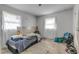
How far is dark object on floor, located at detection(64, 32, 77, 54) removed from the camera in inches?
61.3

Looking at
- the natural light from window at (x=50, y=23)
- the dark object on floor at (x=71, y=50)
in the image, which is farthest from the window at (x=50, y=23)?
the dark object on floor at (x=71, y=50)

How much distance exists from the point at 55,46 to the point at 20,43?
1.85 ft

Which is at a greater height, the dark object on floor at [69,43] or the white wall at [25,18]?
the white wall at [25,18]

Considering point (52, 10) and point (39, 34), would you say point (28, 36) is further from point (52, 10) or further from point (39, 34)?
point (52, 10)

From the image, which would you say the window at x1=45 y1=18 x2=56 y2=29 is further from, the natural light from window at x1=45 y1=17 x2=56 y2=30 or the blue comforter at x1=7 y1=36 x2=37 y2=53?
the blue comforter at x1=7 y1=36 x2=37 y2=53

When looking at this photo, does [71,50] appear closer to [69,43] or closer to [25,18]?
A: [69,43]

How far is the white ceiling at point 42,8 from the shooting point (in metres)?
1.54

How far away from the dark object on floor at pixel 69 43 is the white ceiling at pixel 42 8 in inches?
16.8

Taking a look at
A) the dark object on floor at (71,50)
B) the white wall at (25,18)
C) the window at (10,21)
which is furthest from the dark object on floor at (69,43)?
the window at (10,21)

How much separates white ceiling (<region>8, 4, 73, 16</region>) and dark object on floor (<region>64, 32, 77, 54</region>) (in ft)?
1.40

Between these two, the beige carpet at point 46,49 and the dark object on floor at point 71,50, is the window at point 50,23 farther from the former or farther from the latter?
the dark object on floor at point 71,50

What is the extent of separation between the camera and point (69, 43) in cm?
159

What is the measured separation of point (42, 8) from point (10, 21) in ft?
1.82

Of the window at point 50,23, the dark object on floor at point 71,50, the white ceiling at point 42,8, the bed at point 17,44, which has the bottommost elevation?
the dark object on floor at point 71,50
